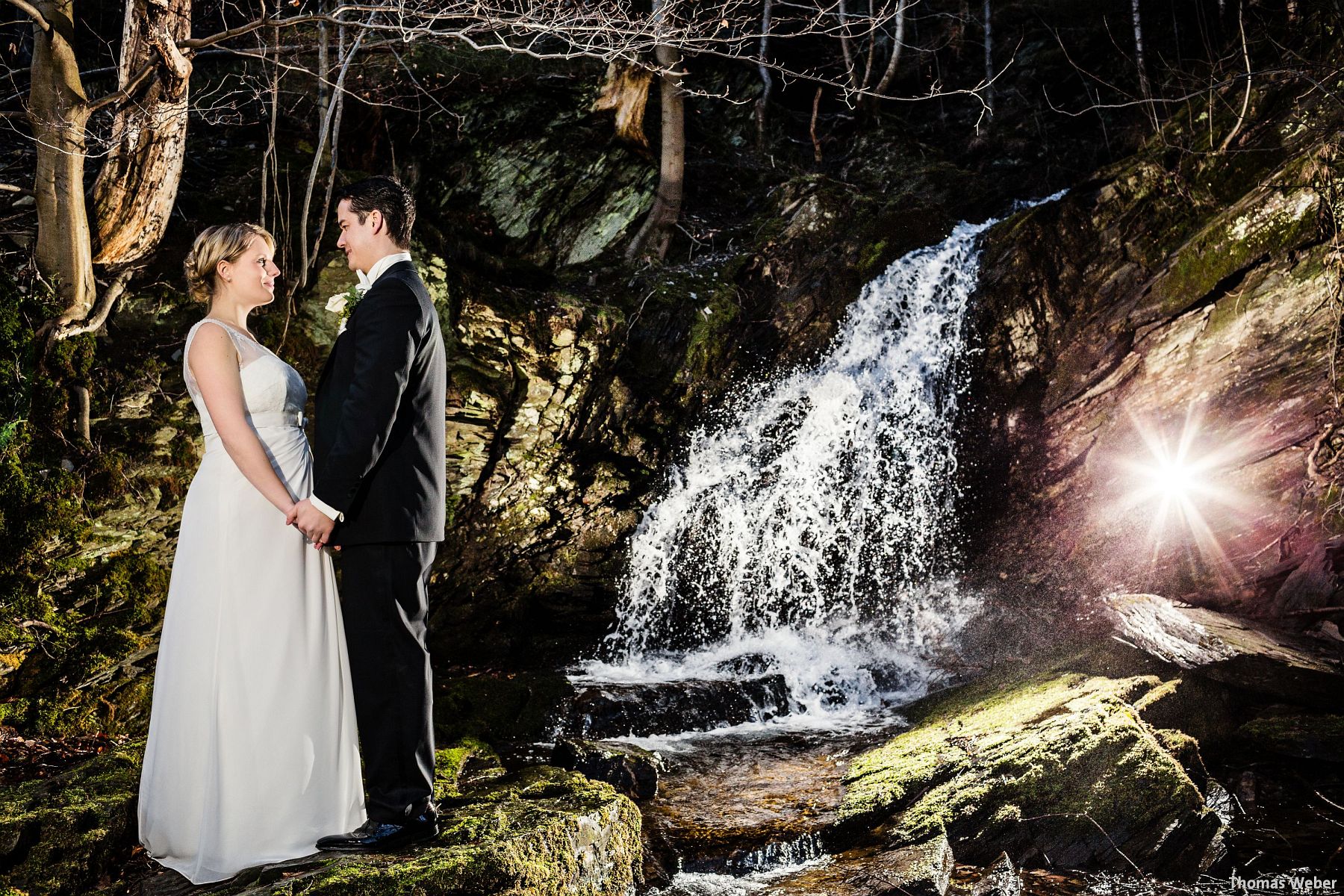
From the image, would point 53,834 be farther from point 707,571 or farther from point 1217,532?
point 1217,532

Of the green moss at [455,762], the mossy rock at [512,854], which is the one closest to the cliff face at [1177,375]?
the green moss at [455,762]

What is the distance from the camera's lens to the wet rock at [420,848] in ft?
8.87

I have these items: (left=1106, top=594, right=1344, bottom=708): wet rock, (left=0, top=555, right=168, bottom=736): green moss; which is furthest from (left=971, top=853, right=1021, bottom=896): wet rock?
(left=0, top=555, right=168, bottom=736): green moss

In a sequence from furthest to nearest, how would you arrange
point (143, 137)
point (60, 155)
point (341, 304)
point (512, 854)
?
point (341, 304) → point (143, 137) → point (60, 155) → point (512, 854)

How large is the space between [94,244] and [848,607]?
286 inches

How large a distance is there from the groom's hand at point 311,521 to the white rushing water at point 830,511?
218 inches

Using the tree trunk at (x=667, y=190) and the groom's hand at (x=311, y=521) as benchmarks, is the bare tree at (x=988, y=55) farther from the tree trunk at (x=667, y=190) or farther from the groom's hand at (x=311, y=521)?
the groom's hand at (x=311, y=521)

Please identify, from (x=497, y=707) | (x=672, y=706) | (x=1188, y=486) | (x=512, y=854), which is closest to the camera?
(x=512, y=854)

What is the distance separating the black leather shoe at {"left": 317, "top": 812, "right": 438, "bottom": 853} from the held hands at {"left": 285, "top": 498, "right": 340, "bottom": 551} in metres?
0.98

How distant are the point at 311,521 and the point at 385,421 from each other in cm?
40

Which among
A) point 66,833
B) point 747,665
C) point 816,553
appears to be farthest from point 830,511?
point 66,833

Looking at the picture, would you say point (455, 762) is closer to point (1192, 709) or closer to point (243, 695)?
point (243, 695)

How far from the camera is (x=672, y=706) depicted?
6559mm

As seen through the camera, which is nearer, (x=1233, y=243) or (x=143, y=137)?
(x=143, y=137)
